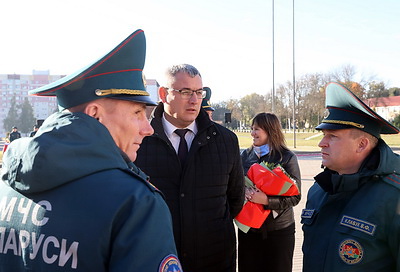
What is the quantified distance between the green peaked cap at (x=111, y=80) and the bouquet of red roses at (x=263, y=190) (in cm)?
226

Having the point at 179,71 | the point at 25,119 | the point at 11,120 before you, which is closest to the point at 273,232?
the point at 179,71

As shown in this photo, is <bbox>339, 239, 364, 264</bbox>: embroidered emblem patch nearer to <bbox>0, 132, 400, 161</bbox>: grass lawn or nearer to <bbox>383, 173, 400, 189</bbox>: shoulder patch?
<bbox>383, 173, 400, 189</bbox>: shoulder patch

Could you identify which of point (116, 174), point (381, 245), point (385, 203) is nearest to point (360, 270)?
point (381, 245)

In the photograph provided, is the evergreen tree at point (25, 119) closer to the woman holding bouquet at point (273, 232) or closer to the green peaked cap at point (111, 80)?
the woman holding bouquet at point (273, 232)

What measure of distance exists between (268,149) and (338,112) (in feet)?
5.67

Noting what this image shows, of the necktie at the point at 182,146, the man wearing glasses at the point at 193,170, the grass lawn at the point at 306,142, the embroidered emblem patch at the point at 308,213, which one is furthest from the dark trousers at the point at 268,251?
the grass lawn at the point at 306,142

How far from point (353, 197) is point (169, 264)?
1510 millimetres

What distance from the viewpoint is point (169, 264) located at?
4.19 feet

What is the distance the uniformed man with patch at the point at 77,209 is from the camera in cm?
125

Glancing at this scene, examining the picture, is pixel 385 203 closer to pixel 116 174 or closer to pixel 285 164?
pixel 116 174

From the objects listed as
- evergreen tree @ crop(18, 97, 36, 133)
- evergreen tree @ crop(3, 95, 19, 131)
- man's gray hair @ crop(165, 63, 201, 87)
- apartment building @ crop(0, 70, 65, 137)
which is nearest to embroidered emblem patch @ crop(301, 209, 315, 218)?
man's gray hair @ crop(165, 63, 201, 87)

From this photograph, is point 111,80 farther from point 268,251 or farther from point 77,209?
point 268,251

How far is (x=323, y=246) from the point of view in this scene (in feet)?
7.84

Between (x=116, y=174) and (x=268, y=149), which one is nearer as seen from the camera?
(x=116, y=174)
